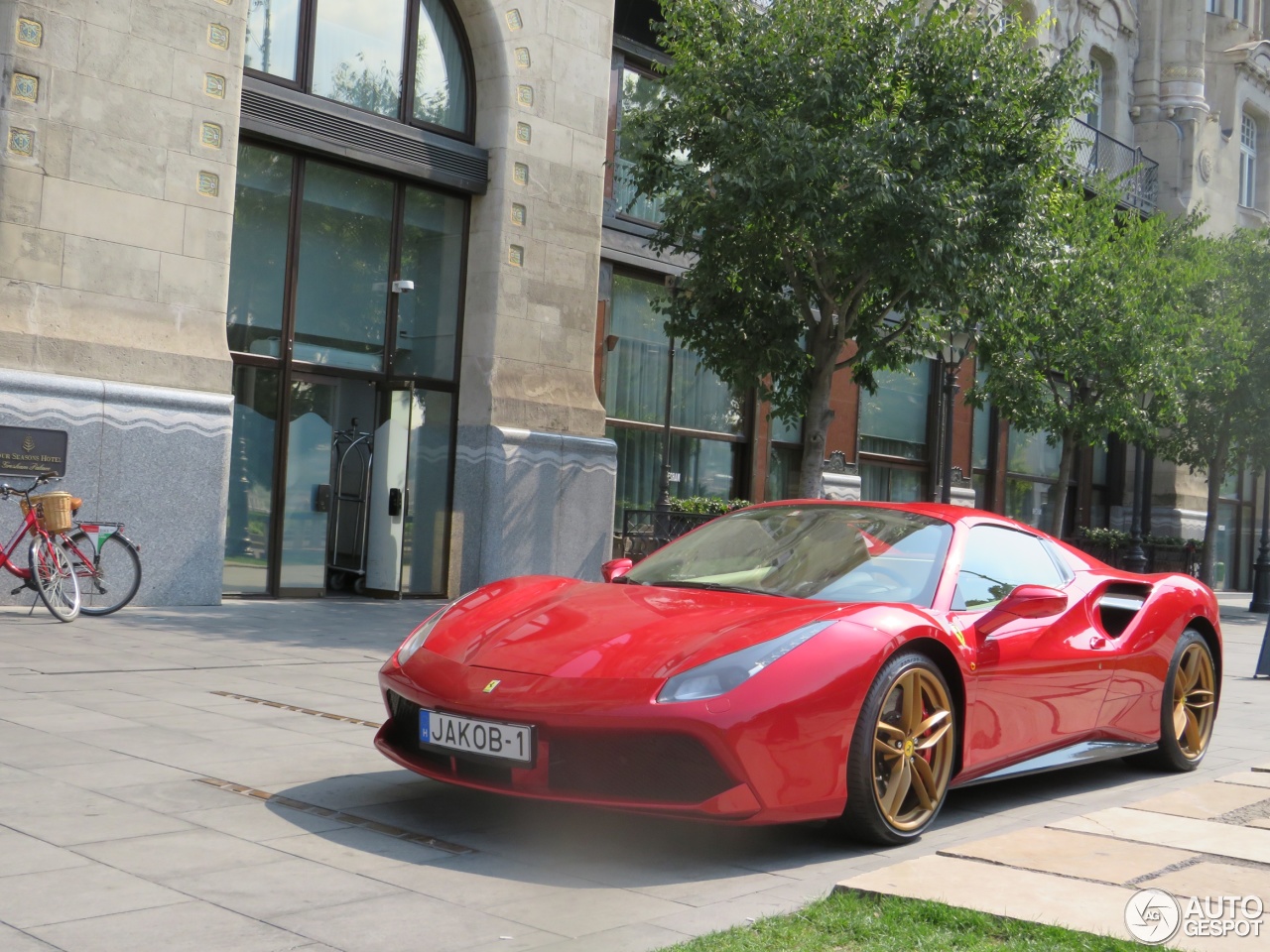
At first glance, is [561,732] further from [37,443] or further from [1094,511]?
[1094,511]

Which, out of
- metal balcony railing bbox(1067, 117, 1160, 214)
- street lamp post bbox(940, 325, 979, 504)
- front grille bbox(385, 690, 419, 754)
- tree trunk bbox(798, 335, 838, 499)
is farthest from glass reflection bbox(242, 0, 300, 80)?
metal balcony railing bbox(1067, 117, 1160, 214)

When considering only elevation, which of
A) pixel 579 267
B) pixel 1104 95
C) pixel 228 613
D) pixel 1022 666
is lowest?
pixel 228 613

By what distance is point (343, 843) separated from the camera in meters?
4.52

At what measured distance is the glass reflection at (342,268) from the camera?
14445mm

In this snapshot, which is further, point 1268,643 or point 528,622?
point 1268,643

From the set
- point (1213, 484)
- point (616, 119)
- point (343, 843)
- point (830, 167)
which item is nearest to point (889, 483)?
point (1213, 484)

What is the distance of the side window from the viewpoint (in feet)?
18.6

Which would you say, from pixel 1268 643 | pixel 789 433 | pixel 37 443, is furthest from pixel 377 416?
pixel 1268 643

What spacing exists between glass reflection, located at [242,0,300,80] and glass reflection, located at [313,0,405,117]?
1.03 ft

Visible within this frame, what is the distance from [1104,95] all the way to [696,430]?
17125mm

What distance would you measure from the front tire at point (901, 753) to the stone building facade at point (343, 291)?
352 inches

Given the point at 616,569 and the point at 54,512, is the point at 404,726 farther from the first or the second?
the point at 54,512

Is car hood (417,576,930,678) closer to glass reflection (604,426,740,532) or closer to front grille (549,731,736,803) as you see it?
front grille (549,731,736,803)

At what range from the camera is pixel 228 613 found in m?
12.2
